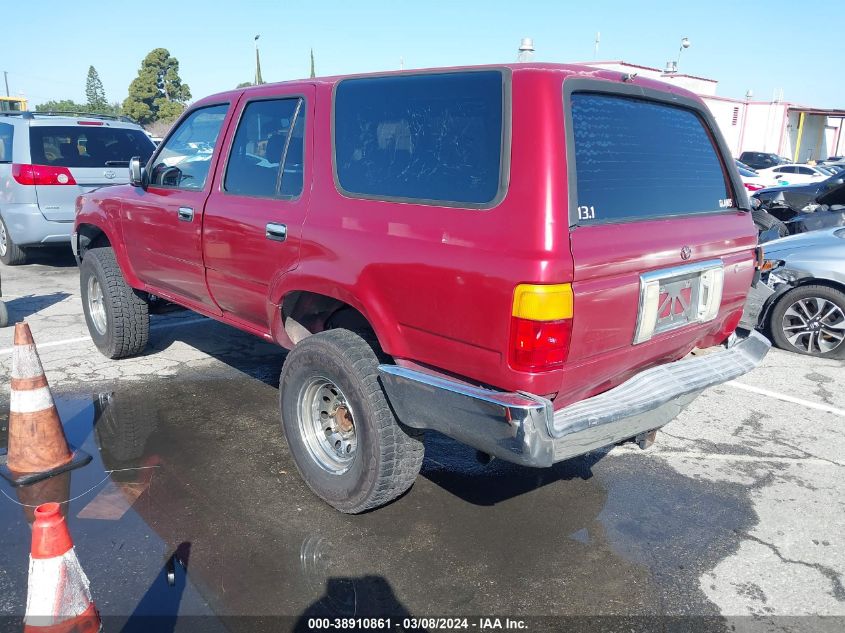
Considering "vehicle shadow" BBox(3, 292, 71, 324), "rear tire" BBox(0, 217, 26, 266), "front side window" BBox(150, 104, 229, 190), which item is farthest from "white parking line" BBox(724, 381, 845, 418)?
"rear tire" BBox(0, 217, 26, 266)

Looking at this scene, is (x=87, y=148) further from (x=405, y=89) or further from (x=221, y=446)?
(x=405, y=89)

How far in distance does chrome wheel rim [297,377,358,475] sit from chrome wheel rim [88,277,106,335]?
2.92m

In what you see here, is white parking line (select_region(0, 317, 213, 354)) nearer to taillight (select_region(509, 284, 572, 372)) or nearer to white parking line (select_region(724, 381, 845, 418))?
taillight (select_region(509, 284, 572, 372))

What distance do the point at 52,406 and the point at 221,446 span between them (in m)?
0.94

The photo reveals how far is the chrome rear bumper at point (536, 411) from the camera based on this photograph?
8.10 feet

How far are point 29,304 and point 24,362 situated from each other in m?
4.26

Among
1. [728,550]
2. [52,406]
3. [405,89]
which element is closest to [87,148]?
[52,406]

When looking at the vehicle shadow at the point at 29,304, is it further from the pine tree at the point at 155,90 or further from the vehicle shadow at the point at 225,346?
the pine tree at the point at 155,90

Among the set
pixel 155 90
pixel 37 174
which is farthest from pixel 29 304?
pixel 155 90

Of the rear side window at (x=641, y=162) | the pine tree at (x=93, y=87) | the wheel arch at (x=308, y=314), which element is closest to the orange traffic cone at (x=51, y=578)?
the wheel arch at (x=308, y=314)

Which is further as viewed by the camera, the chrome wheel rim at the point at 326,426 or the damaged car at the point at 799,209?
the damaged car at the point at 799,209

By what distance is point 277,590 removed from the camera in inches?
109

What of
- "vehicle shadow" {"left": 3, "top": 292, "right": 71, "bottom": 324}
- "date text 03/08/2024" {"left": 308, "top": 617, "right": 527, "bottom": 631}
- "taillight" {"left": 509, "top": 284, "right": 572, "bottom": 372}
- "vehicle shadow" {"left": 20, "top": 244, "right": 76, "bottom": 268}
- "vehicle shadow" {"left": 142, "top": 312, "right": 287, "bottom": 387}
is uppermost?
"taillight" {"left": 509, "top": 284, "right": 572, "bottom": 372}

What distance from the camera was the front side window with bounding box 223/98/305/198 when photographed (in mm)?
3488
